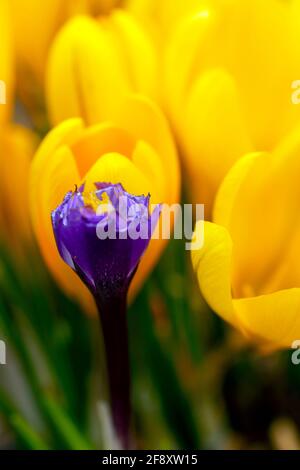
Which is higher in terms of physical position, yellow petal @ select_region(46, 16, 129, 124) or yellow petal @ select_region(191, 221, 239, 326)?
yellow petal @ select_region(46, 16, 129, 124)

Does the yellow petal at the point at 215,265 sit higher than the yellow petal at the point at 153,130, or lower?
lower

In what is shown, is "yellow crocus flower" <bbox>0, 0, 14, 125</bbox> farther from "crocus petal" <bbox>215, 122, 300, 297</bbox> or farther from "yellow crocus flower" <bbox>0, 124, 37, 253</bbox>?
"crocus petal" <bbox>215, 122, 300, 297</bbox>

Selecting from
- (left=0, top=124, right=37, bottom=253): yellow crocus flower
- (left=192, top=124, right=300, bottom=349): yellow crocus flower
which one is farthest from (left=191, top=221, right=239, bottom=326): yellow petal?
(left=0, top=124, right=37, bottom=253): yellow crocus flower

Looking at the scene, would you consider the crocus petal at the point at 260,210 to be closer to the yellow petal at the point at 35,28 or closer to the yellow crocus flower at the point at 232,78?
the yellow crocus flower at the point at 232,78

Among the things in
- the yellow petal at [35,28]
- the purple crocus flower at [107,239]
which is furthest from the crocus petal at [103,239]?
the yellow petal at [35,28]

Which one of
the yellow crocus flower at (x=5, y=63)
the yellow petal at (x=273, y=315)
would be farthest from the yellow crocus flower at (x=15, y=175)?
the yellow petal at (x=273, y=315)

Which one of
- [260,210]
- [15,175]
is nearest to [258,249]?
[260,210]

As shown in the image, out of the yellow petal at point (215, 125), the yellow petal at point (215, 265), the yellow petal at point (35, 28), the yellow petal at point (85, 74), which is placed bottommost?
the yellow petal at point (215, 265)

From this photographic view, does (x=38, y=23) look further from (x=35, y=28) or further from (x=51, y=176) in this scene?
(x=51, y=176)
